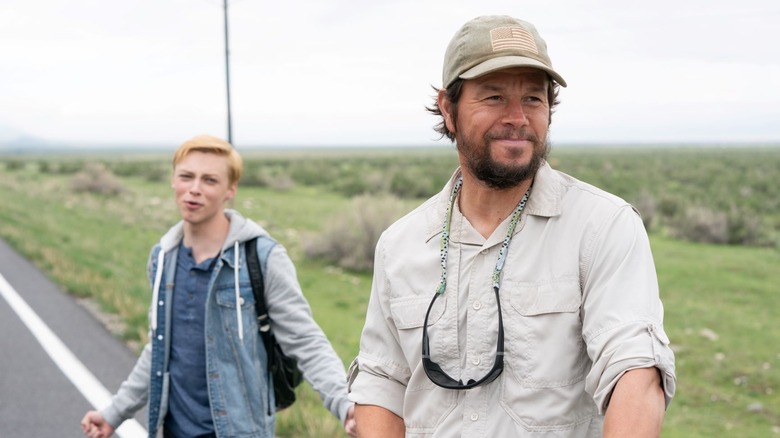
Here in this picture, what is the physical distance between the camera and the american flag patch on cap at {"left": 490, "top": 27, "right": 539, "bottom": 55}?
1.99 meters

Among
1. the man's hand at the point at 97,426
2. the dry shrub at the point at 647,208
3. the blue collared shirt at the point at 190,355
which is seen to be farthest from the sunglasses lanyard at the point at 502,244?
the dry shrub at the point at 647,208

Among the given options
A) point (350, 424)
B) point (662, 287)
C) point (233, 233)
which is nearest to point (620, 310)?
point (350, 424)

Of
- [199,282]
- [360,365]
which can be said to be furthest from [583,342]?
[199,282]

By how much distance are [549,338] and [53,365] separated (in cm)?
664

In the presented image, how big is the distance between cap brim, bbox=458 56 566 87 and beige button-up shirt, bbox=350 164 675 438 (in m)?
0.27

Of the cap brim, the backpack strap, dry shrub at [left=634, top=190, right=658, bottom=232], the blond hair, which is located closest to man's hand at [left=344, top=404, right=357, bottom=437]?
the backpack strap

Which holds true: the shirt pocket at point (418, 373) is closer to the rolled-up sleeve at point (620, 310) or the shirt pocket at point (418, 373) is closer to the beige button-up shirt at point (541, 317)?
the beige button-up shirt at point (541, 317)

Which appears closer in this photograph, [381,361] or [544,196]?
[544,196]

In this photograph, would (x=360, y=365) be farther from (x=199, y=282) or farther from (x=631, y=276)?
(x=199, y=282)

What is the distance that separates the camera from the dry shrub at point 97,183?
3722 cm

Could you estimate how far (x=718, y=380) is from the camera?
30.7ft

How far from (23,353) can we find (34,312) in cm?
192

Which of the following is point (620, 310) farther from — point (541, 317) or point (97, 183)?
point (97, 183)

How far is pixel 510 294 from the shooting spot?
6.51 ft
